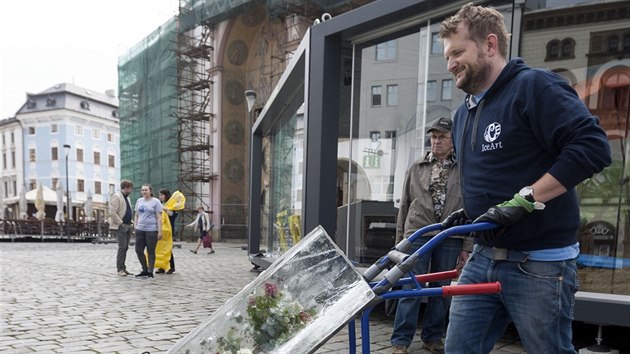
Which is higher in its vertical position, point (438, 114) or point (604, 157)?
point (438, 114)

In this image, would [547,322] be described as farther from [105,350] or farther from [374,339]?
[105,350]

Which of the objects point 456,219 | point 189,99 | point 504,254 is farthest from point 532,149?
point 189,99

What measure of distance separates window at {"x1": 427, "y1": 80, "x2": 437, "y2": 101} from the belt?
4717 mm

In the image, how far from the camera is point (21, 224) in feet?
85.8

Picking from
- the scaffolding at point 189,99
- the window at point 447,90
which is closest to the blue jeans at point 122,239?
the window at point 447,90

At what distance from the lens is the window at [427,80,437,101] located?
632cm


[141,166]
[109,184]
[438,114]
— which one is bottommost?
[109,184]

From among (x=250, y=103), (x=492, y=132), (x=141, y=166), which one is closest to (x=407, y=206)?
(x=492, y=132)

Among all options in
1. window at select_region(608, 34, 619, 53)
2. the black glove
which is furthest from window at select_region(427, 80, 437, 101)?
the black glove

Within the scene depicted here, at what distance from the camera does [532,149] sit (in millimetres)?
1746

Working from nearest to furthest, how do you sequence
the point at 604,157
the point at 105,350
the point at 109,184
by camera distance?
1. the point at 604,157
2. the point at 105,350
3. the point at 109,184

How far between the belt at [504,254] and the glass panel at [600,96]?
3.25 meters

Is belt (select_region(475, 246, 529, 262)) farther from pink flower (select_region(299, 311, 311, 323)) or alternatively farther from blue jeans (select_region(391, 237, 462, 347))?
blue jeans (select_region(391, 237, 462, 347))

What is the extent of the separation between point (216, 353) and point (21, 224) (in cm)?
2911
